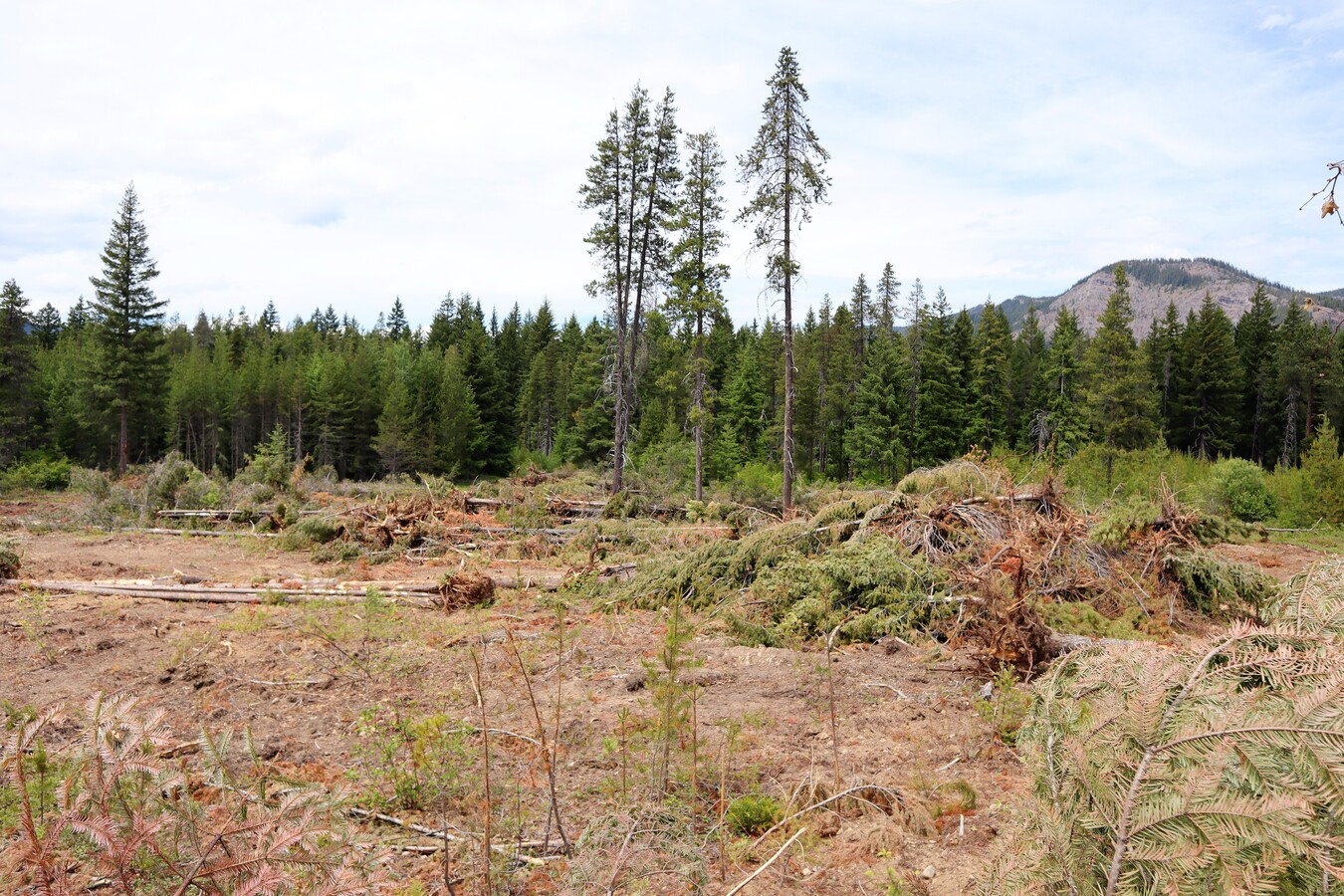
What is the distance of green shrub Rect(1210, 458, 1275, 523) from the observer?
80.9 feet

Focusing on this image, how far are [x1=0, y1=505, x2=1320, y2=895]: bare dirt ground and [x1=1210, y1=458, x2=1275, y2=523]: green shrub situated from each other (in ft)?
77.5

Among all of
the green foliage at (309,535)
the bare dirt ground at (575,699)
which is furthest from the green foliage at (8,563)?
the green foliage at (309,535)

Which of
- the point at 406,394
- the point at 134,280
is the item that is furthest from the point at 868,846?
the point at 406,394

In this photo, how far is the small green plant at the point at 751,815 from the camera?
165 inches

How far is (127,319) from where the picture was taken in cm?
3778

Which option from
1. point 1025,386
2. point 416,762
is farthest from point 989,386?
point 416,762

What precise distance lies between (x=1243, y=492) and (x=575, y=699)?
27.5 meters

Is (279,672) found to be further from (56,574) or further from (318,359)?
(318,359)

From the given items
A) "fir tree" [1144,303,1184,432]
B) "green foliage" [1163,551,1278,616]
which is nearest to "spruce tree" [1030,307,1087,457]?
"fir tree" [1144,303,1184,432]

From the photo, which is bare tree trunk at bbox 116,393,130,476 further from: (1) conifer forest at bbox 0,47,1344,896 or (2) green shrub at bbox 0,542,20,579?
(2) green shrub at bbox 0,542,20,579

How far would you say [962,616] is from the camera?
7754mm

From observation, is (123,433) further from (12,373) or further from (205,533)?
(205,533)

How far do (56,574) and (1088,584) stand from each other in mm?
15106

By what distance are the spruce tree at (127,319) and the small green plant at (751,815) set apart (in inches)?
1662
